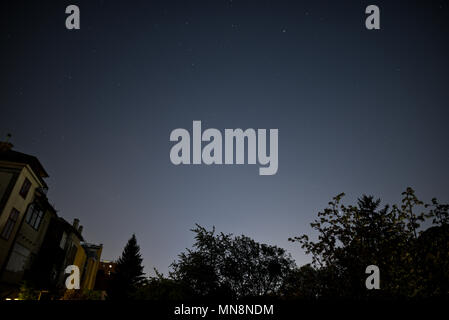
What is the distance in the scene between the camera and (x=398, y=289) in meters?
10.9

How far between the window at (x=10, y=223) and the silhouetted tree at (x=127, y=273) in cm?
2882

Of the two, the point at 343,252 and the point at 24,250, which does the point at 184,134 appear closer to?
the point at 343,252

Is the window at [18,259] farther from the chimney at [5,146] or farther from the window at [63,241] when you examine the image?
the chimney at [5,146]

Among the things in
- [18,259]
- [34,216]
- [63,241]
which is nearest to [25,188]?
[34,216]

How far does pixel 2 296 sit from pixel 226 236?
20.9 meters

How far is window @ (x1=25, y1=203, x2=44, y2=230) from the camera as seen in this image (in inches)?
1093

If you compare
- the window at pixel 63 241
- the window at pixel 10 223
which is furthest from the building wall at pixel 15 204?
the window at pixel 63 241

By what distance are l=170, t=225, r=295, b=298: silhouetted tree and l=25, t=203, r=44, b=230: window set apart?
18773 millimetres

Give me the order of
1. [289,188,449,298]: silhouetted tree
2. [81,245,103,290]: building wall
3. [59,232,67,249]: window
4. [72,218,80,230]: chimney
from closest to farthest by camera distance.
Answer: [289,188,449,298]: silhouetted tree < [59,232,67,249]: window < [72,218,80,230]: chimney < [81,245,103,290]: building wall

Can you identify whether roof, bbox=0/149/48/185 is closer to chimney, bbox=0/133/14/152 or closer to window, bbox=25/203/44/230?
chimney, bbox=0/133/14/152

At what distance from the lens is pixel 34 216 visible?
95.6 feet

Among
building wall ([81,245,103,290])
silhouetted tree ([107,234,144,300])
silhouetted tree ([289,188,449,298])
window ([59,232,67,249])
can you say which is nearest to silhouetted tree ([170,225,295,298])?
silhouetted tree ([289,188,449,298])

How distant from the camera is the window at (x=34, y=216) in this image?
27.8 meters
